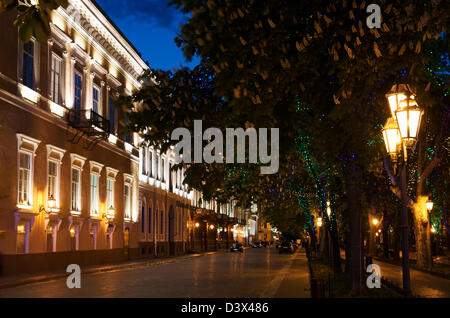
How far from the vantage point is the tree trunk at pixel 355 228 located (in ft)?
51.6

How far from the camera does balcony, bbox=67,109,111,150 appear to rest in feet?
113

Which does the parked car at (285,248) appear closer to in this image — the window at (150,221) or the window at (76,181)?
the window at (150,221)

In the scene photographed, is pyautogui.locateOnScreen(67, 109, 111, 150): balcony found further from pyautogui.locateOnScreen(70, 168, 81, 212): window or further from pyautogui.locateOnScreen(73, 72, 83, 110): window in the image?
pyautogui.locateOnScreen(70, 168, 81, 212): window

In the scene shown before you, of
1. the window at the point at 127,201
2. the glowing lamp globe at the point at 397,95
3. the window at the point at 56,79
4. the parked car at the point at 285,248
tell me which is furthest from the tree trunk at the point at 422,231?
the parked car at the point at 285,248

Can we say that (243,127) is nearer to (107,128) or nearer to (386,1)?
(386,1)

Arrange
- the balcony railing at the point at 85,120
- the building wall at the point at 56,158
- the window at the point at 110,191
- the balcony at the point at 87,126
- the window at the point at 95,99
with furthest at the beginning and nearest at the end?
the window at the point at 110,191, the window at the point at 95,99, the balcony at the point at 87,126, the balcony railing at the point at 85,120, the building wall at the point at 56,158

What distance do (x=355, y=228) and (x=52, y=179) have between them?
20169 mm

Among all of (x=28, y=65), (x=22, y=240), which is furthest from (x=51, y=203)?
(x=28, y=65)

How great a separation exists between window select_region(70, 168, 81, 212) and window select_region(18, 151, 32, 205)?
20.4ft

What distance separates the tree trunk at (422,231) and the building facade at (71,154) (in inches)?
638

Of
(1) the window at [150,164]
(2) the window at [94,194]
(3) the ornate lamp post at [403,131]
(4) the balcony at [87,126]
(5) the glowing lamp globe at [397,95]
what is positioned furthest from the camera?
(1) the window at [150,164]

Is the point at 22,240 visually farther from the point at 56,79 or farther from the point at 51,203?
the point at 56,79

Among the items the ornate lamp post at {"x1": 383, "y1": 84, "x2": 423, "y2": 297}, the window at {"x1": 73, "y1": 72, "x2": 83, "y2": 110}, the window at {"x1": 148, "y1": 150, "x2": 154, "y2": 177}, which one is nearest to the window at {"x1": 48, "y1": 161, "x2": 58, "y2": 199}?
the window at {"x1": 73, "y1": 72, "x2": 83, "y2": 110}
